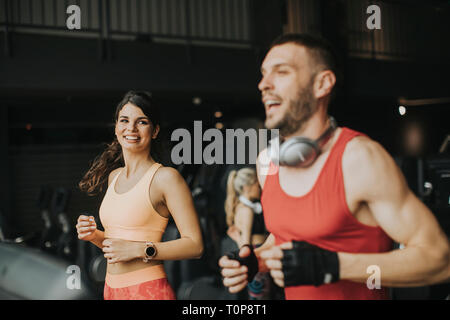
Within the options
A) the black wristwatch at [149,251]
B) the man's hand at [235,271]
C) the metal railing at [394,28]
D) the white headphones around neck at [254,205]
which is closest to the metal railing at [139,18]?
the metal railing at [394,28]

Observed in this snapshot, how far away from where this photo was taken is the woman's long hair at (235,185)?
1.94m

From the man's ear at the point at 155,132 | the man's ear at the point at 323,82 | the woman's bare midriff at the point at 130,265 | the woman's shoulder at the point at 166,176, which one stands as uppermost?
the man's ear at the point at 323,82

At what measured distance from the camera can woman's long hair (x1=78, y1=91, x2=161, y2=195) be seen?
1.26 m

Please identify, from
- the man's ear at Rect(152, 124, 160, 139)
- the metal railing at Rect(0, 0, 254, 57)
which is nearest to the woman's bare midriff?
the man's ear at Rect(152, 124, 160, 139)

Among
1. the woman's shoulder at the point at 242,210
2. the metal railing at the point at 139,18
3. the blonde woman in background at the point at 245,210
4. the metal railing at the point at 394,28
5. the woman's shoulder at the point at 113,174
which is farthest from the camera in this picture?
the woman's shoulder at the point at 242,210

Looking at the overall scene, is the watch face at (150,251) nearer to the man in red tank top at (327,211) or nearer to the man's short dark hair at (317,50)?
the man in red tank top at (327,211)

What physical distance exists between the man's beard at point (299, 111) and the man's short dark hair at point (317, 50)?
0.19ft

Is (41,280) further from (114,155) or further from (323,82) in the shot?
(323,82)

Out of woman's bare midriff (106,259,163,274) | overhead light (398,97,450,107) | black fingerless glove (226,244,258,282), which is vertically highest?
overhead light (398,97,450,107)

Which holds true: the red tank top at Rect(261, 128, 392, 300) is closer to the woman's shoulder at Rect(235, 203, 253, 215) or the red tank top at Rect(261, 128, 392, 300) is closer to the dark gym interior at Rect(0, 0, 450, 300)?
the dark gym interior at Rect(0, 0, 450, 300)

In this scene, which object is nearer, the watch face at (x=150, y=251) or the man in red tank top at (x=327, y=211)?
the man in red tank top at (x=327, y=211)

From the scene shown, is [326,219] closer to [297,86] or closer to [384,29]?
[297,86]
